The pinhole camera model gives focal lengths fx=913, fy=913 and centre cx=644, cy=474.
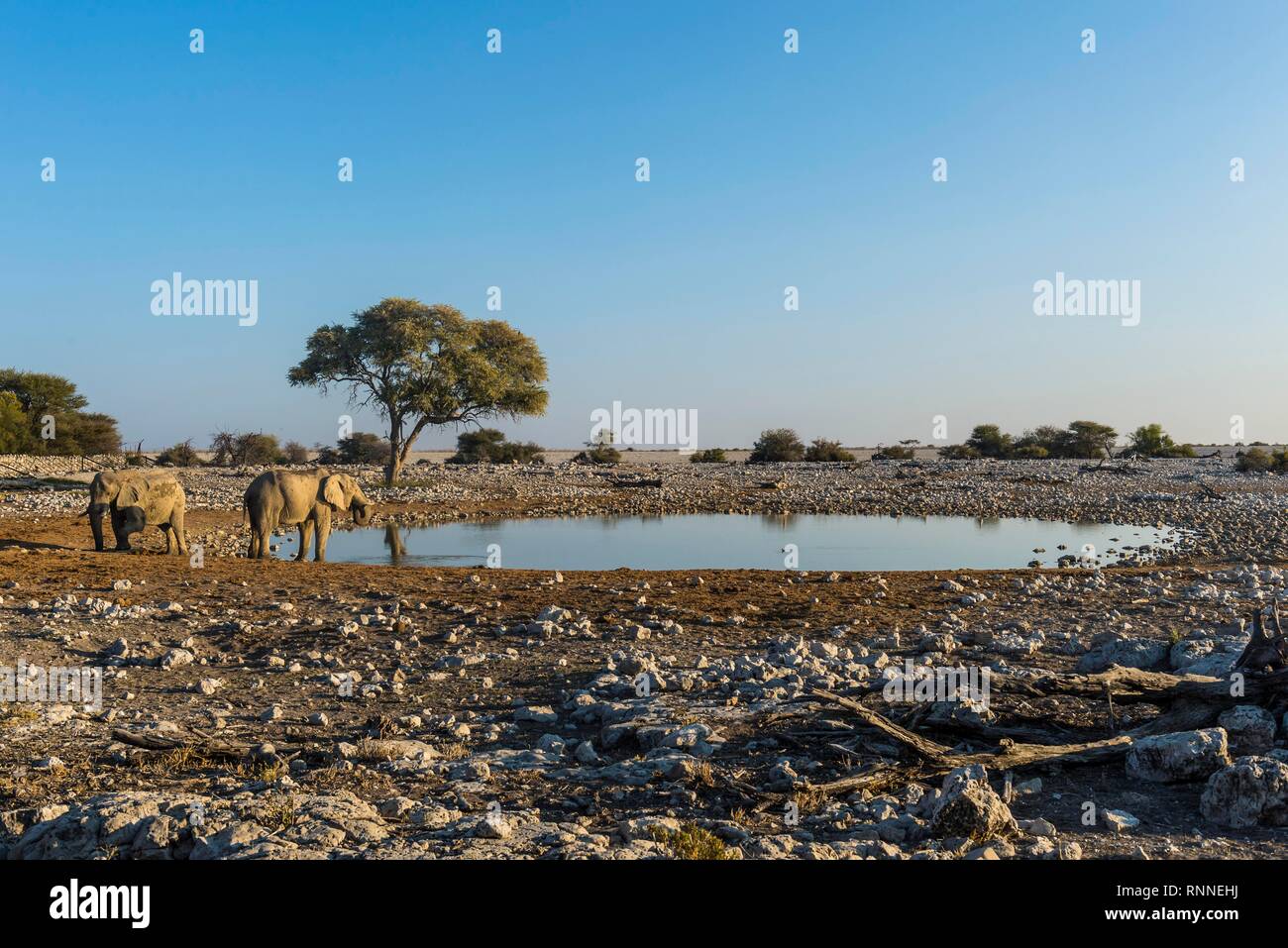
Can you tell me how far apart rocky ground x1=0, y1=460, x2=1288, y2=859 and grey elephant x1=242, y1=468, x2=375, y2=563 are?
8.56 feet

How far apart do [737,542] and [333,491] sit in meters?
9.59

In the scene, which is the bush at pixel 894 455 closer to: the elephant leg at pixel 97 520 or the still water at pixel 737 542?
the still water at pixel 737 542

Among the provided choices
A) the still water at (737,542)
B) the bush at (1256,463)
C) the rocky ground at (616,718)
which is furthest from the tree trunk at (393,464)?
the bush at (1256,463)

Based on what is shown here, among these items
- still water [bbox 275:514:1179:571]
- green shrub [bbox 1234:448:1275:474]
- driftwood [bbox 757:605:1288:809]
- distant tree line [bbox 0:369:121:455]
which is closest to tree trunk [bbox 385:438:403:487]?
still water [bbox 275:514:1179:571]

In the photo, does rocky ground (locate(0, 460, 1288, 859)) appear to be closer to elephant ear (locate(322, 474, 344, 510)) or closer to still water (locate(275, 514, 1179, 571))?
elephant ear (locate(322, 474, 344, 510))

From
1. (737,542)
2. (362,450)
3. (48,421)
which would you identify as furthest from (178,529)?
(362,450)

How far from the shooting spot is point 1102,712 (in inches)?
257

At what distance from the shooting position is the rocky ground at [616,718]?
4.42m

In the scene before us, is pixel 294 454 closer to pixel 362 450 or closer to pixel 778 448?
pixel 362 450

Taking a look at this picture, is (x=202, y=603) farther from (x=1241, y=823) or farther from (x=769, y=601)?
(x=1241, y=823)

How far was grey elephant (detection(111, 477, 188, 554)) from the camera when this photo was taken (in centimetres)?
1669

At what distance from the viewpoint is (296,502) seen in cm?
1739
